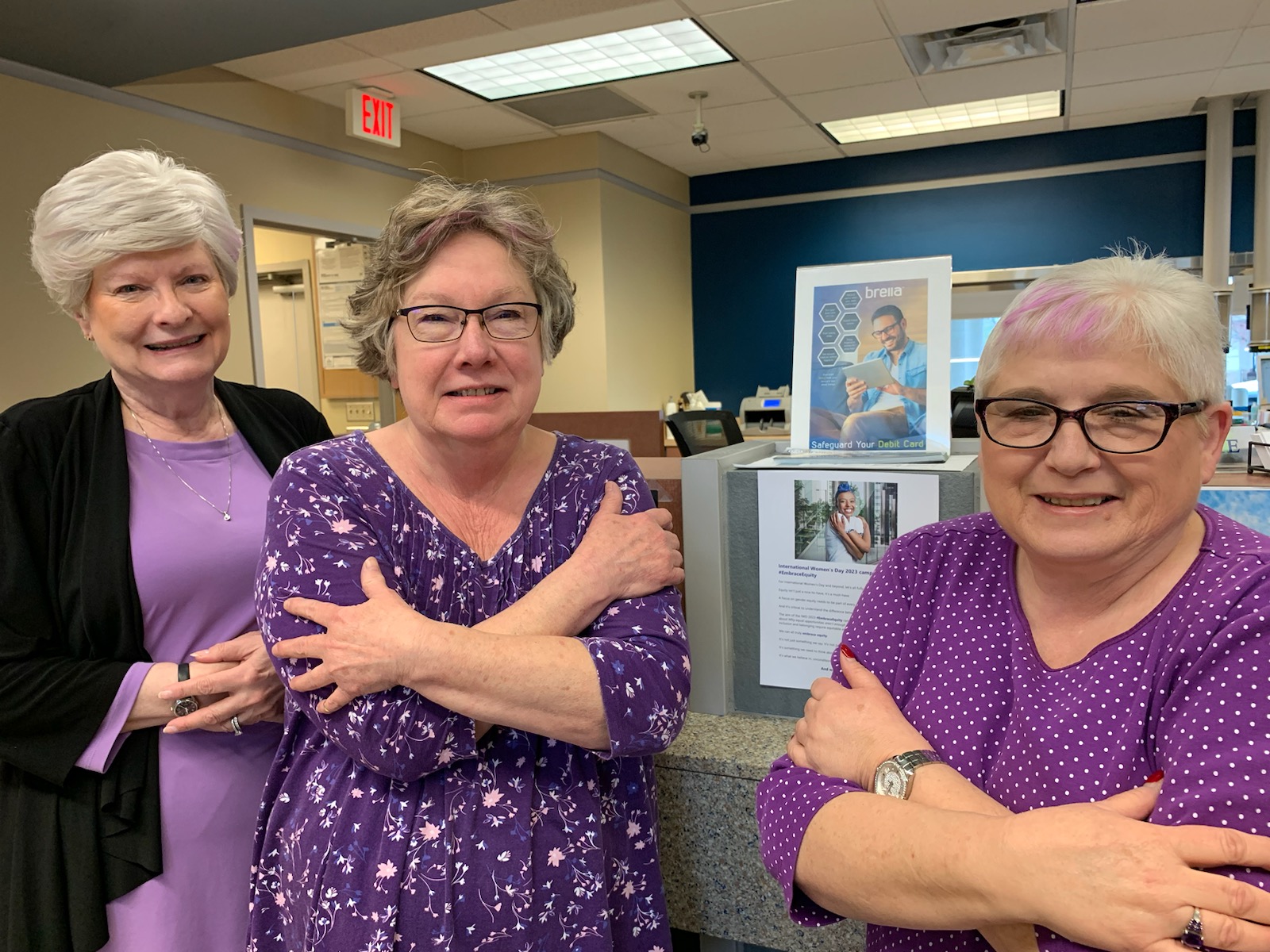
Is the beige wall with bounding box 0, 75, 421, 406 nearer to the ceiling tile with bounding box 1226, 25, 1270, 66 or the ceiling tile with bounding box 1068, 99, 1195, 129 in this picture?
the ceiling tile with bounding box 1226, 25, 1270, 66

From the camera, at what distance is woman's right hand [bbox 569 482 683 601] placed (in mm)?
1067

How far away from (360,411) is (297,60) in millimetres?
2536

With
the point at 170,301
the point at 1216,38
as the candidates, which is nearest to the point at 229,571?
the point at 170,301

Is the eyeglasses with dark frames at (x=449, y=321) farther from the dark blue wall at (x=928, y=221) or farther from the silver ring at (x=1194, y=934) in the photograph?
the dark blue wall at (x=928, y=221)

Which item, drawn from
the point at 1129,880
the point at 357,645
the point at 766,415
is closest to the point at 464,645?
the point at 357,645

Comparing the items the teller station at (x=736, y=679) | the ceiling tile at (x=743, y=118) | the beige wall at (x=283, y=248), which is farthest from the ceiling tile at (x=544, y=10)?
the teller station at (x=736, y=679)

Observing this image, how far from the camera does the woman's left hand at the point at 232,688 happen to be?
120cm

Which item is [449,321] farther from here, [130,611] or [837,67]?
[837,67]

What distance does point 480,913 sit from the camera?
0.98m

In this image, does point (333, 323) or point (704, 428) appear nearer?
point (704, 428)

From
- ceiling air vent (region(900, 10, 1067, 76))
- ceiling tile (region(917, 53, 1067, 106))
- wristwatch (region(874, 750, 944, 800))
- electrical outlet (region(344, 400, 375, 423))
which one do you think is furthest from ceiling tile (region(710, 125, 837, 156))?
wristwatch (region(874, 750, 944, 800))

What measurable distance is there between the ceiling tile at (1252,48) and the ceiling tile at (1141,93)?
230 mm

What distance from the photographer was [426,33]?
4.11 metres

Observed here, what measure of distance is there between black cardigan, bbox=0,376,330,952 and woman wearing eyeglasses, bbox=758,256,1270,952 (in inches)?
34.2
